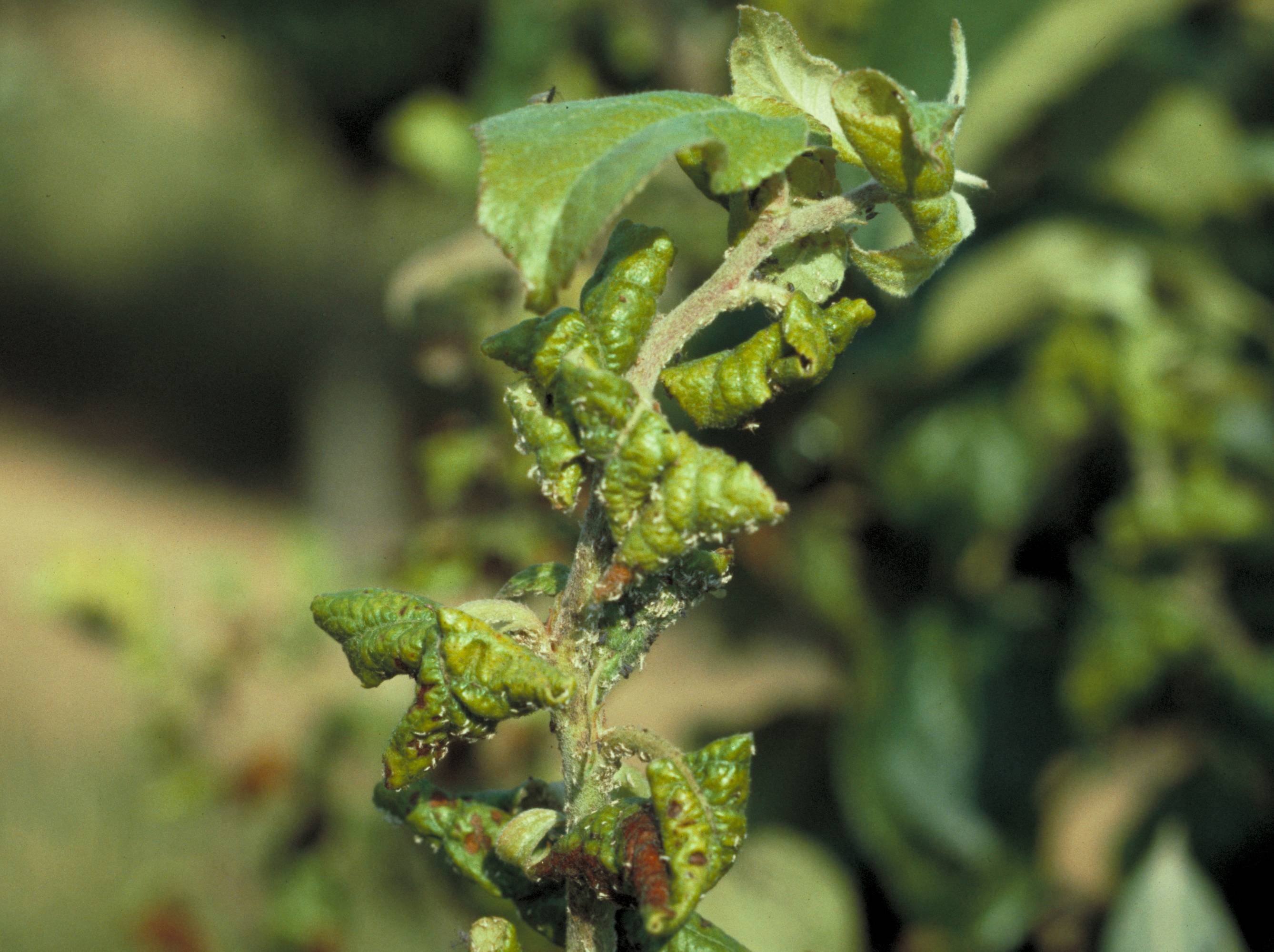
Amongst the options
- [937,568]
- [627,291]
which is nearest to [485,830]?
[627,291]

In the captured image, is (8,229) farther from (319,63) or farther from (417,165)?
(417,165)

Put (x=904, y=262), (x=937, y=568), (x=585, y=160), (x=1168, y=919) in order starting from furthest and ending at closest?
(x=937, y=568) → (x=1168, y=919) → (x=904, y=262) → (x=585, y=160)

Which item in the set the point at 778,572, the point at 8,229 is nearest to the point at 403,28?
the point at 778,572

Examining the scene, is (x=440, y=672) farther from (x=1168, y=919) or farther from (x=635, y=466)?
(x=1168, y=919)

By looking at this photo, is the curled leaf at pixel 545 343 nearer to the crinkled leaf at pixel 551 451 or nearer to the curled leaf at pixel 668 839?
the crinkled leaf at pixel 551 451

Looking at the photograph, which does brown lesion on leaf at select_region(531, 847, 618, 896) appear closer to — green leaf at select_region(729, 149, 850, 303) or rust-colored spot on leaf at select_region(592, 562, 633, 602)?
rust-colored spot on leaf at select_region(592, 562, 633, 602)

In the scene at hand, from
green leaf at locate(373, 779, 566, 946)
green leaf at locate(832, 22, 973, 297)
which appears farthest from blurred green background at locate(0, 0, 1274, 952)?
green leaf at locate(832, 22, 973, 297)
